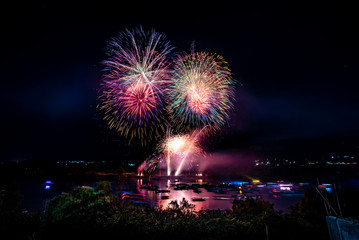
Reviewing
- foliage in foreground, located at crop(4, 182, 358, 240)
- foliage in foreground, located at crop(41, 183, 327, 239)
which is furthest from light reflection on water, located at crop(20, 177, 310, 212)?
foliage in foreground, located at crop(41, 183, 327, 239)

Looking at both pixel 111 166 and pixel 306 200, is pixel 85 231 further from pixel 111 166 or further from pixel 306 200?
pixel 111 166

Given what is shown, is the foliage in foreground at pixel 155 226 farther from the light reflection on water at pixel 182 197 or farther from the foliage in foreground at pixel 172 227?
the light reflection on water at pixel 182 197

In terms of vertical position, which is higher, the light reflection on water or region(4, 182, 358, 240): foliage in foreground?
region(4, 182, 358, 240): foliage in foreground

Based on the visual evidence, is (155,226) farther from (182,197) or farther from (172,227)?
(182,197)

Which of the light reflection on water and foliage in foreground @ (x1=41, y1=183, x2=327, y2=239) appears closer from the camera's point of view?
foliage in foreground @ (x1=41, y1=183, x2=327, y2=239)

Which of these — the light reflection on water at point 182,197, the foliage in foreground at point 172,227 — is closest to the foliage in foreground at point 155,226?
the foliage in foreground at point 172,227

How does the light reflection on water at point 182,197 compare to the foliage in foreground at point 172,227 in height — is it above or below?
below

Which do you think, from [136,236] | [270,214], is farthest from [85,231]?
[270,214]

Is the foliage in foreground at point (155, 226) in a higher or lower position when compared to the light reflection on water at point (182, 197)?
higher

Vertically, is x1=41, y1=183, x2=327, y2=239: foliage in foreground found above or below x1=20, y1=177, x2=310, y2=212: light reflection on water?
above

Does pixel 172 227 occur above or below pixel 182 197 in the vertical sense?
above

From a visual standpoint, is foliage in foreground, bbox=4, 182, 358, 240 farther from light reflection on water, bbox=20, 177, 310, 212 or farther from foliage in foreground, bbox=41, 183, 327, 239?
light reflection on water, bbox=20, 177, 310, 212

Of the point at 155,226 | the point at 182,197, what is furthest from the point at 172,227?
the point at 182,197

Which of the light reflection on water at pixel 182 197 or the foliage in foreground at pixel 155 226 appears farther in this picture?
the light reflection on water at pixel 182 197
